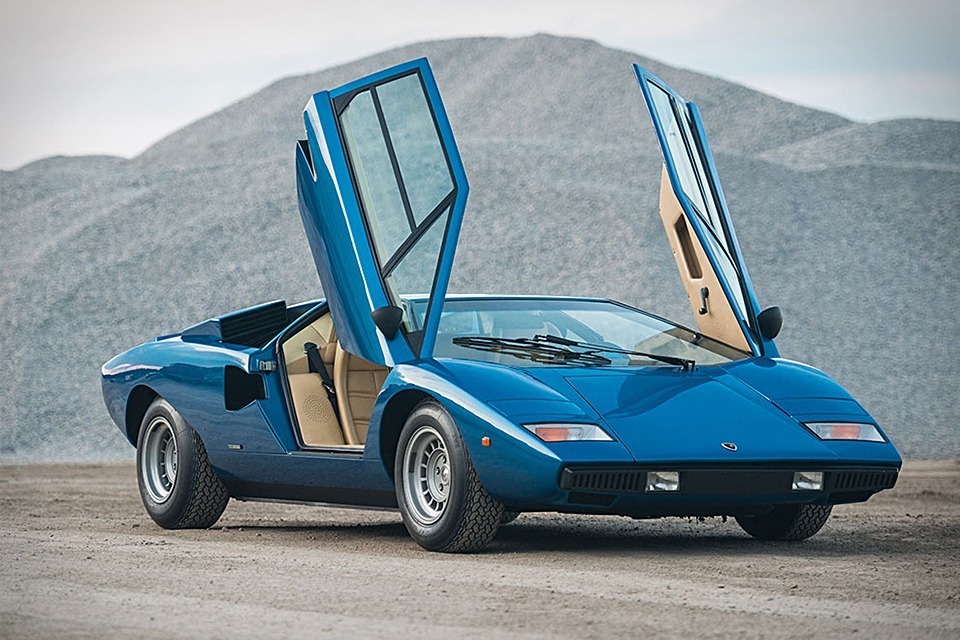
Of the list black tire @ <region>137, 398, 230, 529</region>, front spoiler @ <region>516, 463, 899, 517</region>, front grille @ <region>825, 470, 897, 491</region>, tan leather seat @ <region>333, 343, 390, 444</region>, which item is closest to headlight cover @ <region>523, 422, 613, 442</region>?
Result: front spoiler @ <region>516, 463, 899, 517</region>

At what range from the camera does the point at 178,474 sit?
9.15 m

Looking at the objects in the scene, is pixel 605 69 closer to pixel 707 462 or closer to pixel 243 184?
pixel 243 184

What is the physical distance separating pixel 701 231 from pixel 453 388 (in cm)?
219

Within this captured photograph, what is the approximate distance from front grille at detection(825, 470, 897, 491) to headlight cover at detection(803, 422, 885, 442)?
7.2 inches

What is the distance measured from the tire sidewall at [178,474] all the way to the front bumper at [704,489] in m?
3.19

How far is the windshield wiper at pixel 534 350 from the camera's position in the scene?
7.55 metres

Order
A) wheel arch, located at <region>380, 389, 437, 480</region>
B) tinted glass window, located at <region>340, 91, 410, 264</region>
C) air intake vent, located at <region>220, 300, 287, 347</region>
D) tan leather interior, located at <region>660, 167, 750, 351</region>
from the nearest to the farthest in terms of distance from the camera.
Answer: wheel arch, located at <region>380, 389, 437, 480</region>, tinted glass window, located at <region>340, 91, 410, 264</region>, tan leather interior, located at <region>660, 167, 750, 351</region>, air intake vent, located at <region>220, 300, 287, 347</region>

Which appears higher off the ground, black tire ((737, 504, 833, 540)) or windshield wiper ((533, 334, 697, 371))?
windshield wiper ((533, 334, 697, 371))

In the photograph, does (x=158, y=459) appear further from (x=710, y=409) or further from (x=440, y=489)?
(x=710, y=409)

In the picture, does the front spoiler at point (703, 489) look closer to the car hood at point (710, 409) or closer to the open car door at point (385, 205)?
the car hood at point (710, 409)

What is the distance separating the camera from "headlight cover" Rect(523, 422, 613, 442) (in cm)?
Answer: 666

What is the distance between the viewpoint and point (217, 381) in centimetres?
880

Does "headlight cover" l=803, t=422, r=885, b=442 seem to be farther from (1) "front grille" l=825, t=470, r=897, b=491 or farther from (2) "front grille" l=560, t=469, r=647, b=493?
(2) "front grille" l=560, t=469, r=647, b=493

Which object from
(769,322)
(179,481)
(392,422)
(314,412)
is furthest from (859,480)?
(179,481)
